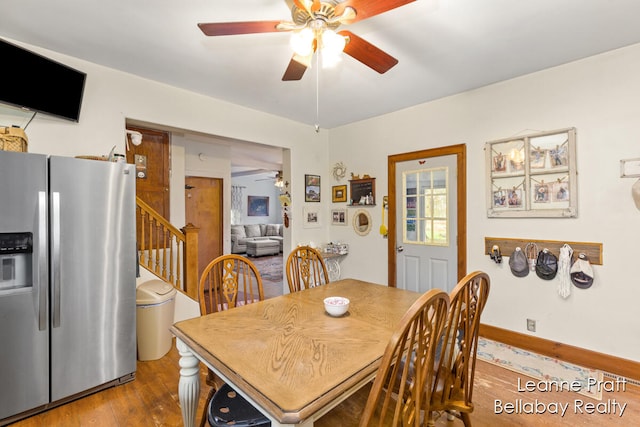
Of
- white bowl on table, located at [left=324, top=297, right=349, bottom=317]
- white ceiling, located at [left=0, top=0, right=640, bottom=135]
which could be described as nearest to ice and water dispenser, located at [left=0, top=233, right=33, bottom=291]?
white ceiling, located at [left=0, top=0, right=640, bottom=135]

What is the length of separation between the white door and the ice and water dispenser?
3338mm

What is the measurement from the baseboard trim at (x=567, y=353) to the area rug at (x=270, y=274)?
9.77ft

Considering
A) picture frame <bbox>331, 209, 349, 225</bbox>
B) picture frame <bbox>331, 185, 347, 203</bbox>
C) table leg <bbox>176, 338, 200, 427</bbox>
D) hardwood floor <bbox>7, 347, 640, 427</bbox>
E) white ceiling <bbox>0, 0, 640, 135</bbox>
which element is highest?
white ceiling <bbox>0, 0, 640, 135</bbox>

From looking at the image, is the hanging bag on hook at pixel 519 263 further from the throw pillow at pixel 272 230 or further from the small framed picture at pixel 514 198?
the throw pillow at pixel 272 230

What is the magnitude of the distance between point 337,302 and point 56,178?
6.43ft

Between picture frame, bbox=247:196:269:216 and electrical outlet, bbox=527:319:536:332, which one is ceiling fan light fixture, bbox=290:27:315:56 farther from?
picture frame, bbox=247:196:269:216

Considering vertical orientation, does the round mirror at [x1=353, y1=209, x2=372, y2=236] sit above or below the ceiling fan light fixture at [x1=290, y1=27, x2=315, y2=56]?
below

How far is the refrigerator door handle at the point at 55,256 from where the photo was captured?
1.91 metres

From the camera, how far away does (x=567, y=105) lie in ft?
8.35

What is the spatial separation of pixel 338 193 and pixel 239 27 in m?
3.02

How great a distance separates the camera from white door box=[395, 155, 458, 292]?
10.7 ft

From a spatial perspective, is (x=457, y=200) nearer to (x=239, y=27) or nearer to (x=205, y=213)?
(x=239, y=27)

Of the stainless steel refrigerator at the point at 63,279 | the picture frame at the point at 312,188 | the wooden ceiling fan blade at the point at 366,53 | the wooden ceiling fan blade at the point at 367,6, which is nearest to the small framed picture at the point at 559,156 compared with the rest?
the wooden ceiling fan blade at the point at 366,53

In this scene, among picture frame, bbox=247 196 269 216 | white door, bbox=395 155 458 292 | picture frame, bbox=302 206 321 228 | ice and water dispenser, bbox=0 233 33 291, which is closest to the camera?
ice and water dispenser, bbox=0 233 33 291
